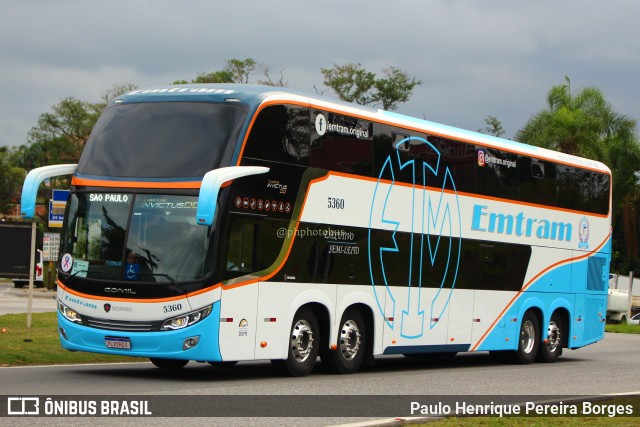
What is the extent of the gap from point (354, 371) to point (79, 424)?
27.5 feet

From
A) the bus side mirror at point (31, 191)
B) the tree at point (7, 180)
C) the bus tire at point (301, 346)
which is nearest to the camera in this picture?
the bus side mirror at point (31, 191)

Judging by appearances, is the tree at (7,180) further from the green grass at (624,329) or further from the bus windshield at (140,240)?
the bus windshield at (140,240)

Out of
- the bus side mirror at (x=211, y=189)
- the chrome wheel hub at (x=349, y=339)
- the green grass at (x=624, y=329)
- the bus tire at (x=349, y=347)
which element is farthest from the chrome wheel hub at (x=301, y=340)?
the green grass at (x=624, y=329)

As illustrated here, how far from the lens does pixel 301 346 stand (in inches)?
676

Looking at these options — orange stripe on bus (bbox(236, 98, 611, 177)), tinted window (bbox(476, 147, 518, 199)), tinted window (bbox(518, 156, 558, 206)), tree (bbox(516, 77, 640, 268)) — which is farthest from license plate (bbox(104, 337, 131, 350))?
tree (bbox(516, 77, 640, 268))

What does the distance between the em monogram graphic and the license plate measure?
473cm

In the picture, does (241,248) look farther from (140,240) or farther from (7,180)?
(7,180)

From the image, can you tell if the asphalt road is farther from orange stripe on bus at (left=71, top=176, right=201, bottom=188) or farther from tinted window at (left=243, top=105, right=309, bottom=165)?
tinted window at (left=243, top=105, right=309, bottom=165)

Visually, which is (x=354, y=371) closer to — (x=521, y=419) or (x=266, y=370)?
(x=266, y=370)

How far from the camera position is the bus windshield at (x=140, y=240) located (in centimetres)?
1547

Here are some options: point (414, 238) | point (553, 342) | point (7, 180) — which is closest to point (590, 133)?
point (553, 342)

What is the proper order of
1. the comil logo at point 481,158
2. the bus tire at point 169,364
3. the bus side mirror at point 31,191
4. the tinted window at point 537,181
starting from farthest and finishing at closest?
the tinted window at point 537,181 < the comil logo at point 481,158 < the bus tire at point 169,364 < the bus side mirror at point 31,191

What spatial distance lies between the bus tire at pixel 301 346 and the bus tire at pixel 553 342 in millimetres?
8243

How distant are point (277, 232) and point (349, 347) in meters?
2.73
